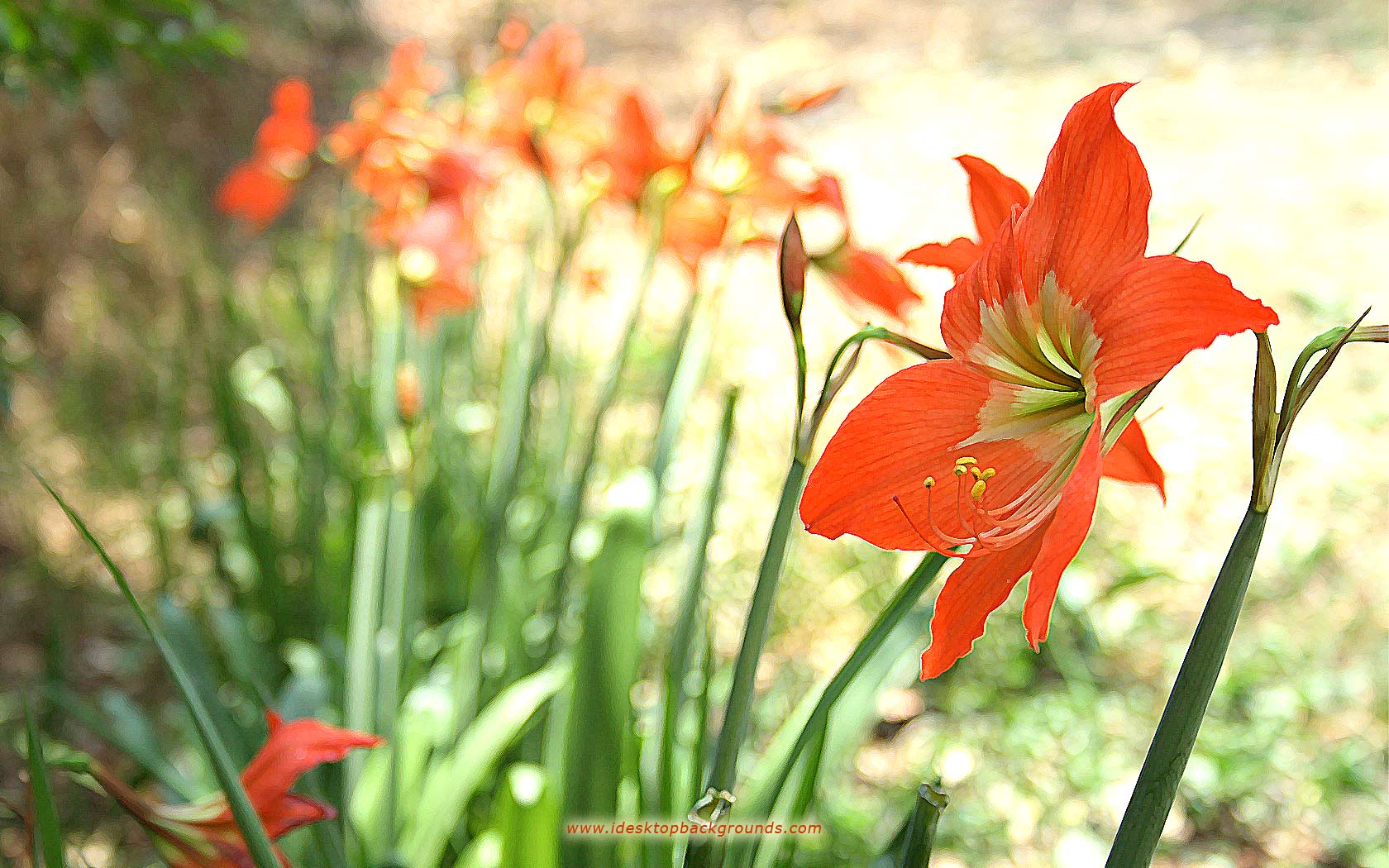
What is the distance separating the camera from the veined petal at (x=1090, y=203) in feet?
1.56

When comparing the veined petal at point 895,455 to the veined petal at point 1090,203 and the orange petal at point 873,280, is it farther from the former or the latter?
the orange petal at point 873,280

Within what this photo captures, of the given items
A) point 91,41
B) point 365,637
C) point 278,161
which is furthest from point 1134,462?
point 278,161

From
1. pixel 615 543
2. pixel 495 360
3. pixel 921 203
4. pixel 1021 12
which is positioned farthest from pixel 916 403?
pixel 1021 12

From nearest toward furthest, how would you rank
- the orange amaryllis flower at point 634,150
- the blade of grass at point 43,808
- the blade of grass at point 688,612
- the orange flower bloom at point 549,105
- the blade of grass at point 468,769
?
the blade of grass at point 43,808
the blade of grass at point 688,612
the blade of grass at point 468,769
the orange amaryllis flower at point 634,150
the orange flower bloom at point 549,105

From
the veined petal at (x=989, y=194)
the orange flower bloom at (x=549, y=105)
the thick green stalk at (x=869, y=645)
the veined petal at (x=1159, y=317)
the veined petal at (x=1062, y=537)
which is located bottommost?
the thick green stalk at (x=869, y=645)

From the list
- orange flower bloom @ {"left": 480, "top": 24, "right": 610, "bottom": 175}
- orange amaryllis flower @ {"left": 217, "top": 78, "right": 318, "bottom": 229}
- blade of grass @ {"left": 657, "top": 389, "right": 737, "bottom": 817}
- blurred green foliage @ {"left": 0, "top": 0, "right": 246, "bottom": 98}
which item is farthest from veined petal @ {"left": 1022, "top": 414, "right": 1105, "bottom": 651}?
orange amaryllis flower @ {"left": 217, "top": 78, "right": 318, "bottom": 229}

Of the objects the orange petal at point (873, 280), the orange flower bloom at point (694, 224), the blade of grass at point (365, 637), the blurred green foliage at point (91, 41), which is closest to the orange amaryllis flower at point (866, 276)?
the orange petal at point (873, 280)

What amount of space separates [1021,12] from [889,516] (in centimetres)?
562

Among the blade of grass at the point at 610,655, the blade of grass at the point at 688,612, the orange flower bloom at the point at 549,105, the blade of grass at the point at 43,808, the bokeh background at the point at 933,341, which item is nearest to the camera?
Answer: the blade of grass at the point at 43,808

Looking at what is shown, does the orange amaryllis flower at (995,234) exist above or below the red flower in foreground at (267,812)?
above

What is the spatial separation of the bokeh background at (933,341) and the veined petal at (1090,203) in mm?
105

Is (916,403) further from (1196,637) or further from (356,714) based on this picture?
(356,714)

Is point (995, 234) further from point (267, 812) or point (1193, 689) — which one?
point (267, 812)

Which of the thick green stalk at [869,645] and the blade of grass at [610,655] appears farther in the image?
the blade of grass at [610,655]
